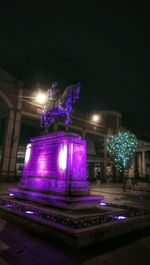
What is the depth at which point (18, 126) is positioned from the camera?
29.6 meters

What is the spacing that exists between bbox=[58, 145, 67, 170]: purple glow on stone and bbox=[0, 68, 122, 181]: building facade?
812 inches

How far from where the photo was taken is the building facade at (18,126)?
91.8ft

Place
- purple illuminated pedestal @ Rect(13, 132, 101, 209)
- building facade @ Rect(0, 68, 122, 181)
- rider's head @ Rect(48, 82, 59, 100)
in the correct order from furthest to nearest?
building facade @ Rect(0, 68, 122, 181)
rider's head @ Rect(48, 82, 59, 100)
purple illuminated pedestal @ Rect(13, 132, 101, 209)

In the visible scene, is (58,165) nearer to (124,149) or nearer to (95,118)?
(124,149)

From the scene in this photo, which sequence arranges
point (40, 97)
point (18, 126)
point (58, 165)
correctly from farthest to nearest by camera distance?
point (40, 97), point (18, 126), point (58, 165)

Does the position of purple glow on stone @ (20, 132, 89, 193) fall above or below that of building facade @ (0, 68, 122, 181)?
below

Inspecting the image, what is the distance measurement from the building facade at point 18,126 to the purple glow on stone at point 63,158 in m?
20.6

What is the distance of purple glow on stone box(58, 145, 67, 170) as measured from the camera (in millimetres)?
8797

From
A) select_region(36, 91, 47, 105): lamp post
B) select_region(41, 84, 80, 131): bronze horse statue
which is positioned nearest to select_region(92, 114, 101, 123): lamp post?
select_region(36, 91, 47, 105): lamp post

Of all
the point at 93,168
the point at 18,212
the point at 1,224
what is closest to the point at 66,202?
the point at 18,212

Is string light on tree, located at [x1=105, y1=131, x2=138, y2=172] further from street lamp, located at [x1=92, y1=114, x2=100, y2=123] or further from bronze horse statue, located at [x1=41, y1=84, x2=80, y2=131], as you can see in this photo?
bronze horse statue, located at [x1=41, y1=84, x2=80, y2=131]

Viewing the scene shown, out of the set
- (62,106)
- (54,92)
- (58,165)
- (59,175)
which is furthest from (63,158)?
(54,92)

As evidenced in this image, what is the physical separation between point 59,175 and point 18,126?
890 inches

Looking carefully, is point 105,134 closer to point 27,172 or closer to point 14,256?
point 27,172
